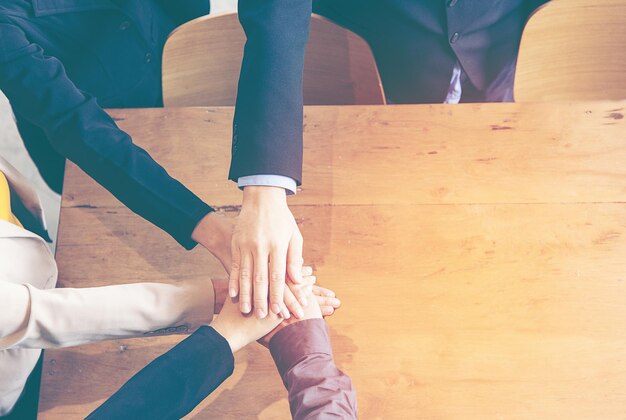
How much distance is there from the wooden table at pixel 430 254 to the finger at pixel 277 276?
10cm

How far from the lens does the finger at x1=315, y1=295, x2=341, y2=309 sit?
1029mm

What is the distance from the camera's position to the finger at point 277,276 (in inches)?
39.6

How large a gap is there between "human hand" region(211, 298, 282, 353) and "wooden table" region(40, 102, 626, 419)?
0.17 feet

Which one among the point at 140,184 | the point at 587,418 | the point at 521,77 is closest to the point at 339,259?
the point at 140,184

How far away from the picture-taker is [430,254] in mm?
1078

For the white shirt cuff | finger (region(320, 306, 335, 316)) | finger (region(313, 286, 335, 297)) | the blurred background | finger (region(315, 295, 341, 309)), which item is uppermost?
the white shirt cuff

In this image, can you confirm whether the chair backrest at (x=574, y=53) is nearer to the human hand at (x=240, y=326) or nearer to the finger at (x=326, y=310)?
the finger at (x=326, y=310)

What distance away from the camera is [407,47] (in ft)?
4.80

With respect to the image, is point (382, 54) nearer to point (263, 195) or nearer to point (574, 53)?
point (574, 53)

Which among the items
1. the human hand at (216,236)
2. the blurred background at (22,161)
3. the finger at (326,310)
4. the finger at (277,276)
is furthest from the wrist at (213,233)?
the blurred background at (22,161)

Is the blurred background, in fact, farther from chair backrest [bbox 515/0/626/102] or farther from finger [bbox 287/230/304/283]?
chair backrest [bbox 515/0/626/102]

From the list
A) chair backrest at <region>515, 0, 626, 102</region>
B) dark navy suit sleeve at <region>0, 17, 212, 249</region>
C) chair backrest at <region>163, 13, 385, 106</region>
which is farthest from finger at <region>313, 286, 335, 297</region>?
chair backrest at <region>515, 0, 626, 102</region>

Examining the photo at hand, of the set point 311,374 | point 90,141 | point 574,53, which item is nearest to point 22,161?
point 90,141

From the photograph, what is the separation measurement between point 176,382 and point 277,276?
0.80 feet
